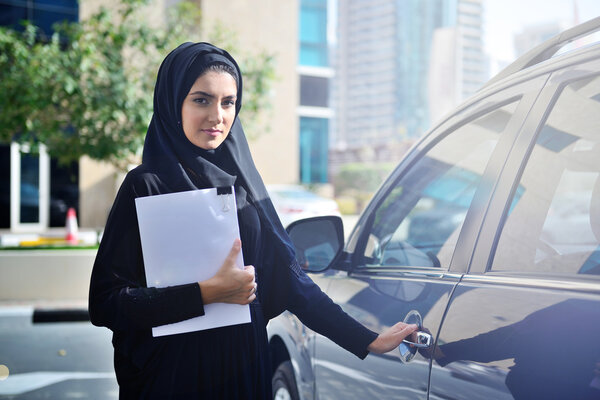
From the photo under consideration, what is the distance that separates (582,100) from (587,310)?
2.11ft

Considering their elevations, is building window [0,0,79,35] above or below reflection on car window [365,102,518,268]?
above

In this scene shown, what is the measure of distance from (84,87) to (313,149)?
18.3 m

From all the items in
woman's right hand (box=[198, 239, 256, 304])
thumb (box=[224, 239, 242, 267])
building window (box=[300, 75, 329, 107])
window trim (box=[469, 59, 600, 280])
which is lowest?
woman's right hand (box=[198, 239, 256, 304])

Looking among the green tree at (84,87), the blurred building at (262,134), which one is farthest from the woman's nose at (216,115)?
the blurred building at (262,134)

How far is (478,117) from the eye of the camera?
6.83 feet

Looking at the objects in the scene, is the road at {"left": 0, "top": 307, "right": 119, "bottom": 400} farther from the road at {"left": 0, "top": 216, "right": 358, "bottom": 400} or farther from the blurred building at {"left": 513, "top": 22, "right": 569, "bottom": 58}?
the blurred building at {"left": 513, "top": 22, "right": 569, "bottom": 58}

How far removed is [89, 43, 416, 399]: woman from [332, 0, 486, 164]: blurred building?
164ft

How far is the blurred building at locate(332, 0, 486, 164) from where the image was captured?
62.6 metres

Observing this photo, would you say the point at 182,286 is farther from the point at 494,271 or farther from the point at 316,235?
the point at 316,235

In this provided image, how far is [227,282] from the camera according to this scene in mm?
1691

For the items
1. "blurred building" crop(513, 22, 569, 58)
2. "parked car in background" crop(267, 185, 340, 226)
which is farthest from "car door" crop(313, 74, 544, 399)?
"parked car in background" crop(267, 185, 340, 226)

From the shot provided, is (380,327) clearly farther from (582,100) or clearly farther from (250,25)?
(250,25)

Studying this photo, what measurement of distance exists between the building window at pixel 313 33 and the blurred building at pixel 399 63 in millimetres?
23141

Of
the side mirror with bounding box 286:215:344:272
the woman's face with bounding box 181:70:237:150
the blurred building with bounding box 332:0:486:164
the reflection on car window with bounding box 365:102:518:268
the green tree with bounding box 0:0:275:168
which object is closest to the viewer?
the woman's face with bounding box 181:70:237:150
